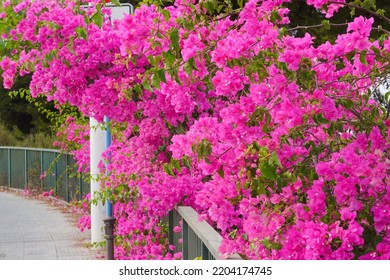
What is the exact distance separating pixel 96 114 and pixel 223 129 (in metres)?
3.34

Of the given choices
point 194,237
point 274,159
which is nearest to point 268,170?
point 274,159

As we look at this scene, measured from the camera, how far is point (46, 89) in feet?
27.4

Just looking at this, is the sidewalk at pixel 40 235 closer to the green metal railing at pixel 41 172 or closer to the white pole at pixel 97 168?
the white pole at pixel 97 168

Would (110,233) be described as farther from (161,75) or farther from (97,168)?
(161,75)

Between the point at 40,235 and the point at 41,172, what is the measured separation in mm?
7930

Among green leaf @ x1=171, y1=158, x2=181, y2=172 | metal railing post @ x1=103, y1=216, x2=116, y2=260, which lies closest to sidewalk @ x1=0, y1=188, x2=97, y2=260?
metal railing post @ x1=103, y1=216, x2=116, y2=260

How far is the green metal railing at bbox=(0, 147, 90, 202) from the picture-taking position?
18.3 meters

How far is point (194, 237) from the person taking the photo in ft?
22.6

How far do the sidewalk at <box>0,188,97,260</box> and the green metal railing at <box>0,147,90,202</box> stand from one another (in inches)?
22.2

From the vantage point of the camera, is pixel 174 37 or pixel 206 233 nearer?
pixel 174 37

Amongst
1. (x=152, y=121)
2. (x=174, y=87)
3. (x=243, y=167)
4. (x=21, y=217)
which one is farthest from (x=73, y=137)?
(x=243, y=167)

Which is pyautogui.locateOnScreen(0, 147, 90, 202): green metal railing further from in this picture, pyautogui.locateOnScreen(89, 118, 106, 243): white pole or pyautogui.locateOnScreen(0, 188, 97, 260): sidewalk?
pyautogui.locateOnScreen(89, 118, 106, 243): white pole

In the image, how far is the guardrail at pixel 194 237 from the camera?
19.0 ft

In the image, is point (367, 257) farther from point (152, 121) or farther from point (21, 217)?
point (21, 217)
